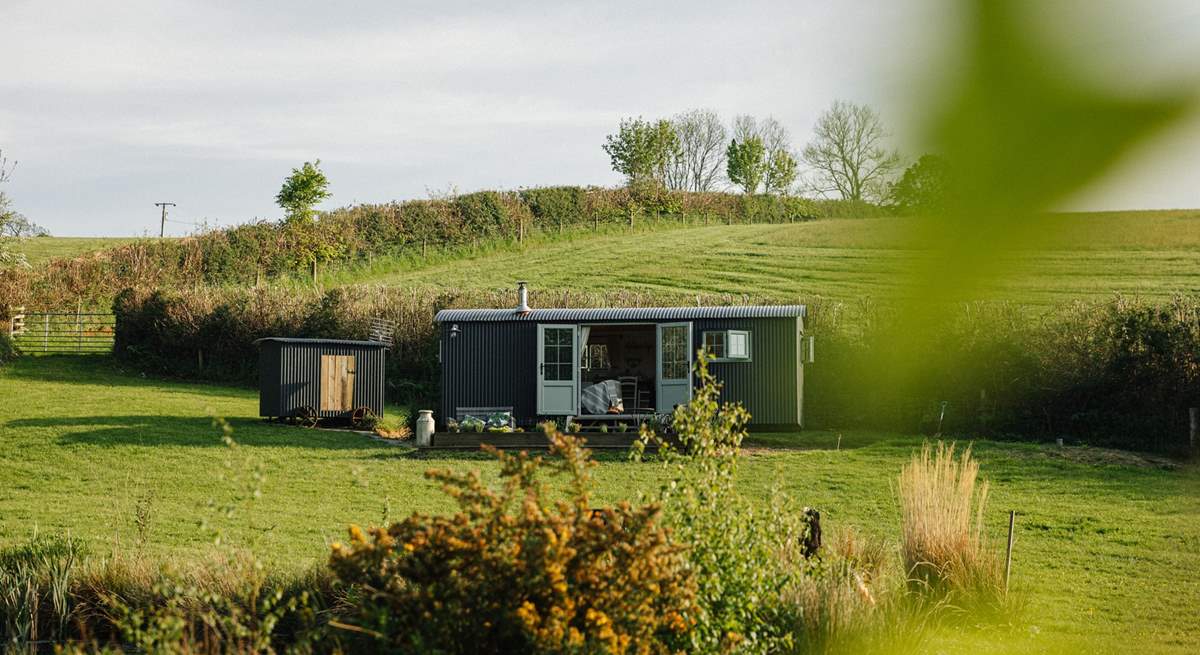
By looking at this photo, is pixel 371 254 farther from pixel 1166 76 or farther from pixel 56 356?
pixel 1166 76

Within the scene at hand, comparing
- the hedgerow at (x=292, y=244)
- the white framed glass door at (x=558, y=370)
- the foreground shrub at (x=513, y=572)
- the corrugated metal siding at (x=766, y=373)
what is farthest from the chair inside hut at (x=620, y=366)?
the foreground shrub at (x=513, y=572)

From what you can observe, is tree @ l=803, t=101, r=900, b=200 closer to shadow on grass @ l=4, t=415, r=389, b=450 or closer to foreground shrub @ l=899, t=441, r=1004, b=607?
foreground shrub @ l=899, t=441, r=1004, b=607

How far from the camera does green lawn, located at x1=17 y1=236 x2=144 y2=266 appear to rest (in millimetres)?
45375

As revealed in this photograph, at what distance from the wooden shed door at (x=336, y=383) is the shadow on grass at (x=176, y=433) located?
1.19 m

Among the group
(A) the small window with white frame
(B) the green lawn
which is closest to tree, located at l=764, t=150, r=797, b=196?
(A) the small window with white frame

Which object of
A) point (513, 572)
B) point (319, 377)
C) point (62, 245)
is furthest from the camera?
point (62, 245)

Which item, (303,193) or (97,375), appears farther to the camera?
(303,193)

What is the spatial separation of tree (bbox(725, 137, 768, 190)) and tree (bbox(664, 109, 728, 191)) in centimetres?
1

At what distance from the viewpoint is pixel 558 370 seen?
65.1ft

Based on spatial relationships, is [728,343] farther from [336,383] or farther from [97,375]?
[97,375]

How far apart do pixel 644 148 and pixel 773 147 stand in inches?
14.7

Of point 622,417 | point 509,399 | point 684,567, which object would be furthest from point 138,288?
point 684,567

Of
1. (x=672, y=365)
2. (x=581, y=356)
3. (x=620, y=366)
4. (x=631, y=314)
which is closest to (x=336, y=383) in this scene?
(x=581, y=356)

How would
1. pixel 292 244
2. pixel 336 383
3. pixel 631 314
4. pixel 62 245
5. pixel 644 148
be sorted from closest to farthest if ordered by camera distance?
1. pixel 644 148
2. pixel 631 314
3. pixel 336 383
4. pixel 292 244
5. pixel 62 245
